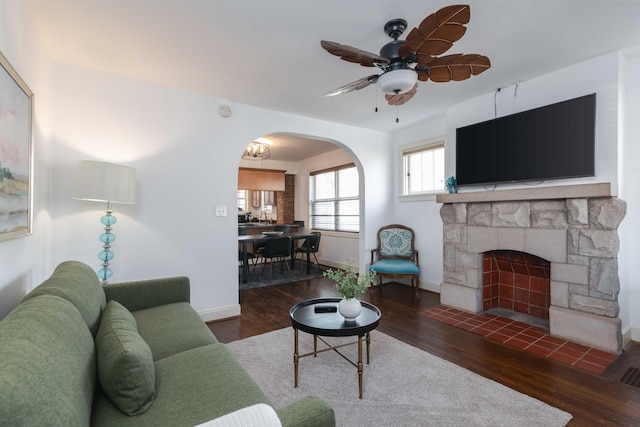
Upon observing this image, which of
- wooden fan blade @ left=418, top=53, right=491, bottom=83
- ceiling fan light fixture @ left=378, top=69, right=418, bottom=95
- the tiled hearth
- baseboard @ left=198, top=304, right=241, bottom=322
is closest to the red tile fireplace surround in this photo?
the tiled hearth

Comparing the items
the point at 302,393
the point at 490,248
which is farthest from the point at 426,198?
the point at 302,393

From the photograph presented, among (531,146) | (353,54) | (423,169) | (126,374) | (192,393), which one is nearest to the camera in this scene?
(126,374)

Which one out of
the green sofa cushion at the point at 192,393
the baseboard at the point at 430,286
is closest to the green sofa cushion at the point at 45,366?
the green sofa cushion at the point at 192,393

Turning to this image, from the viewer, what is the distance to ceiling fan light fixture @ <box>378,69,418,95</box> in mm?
1902

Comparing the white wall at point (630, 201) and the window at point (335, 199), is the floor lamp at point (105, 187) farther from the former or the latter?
the white wall at point (630, 201)

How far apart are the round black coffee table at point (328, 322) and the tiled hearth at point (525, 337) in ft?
4.60

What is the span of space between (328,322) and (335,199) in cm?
453

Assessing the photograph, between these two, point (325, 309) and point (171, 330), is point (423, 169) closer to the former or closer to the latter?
point (325, 309)

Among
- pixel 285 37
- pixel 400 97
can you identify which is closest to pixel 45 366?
pixel 285 37

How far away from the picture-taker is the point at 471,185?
140 inches

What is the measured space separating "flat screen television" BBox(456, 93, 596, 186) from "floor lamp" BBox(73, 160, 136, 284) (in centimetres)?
350

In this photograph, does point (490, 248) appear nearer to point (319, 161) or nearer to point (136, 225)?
point (136, 225)

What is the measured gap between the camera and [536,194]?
9.53 ft

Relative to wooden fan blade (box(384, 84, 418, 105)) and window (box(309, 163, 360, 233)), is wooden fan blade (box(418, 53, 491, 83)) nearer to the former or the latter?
wooden fan blade (box(384, 84, 418, 105))
